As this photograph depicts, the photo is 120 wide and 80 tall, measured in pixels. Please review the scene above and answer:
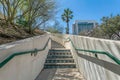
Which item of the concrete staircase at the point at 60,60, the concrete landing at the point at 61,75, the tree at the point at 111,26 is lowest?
the concrete landing at the point at 61,75

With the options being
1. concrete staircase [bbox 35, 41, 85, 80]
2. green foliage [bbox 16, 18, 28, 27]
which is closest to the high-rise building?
green foliage [bbox 16, 18, 28, 27]

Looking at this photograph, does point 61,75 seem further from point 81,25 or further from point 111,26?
point 81,25

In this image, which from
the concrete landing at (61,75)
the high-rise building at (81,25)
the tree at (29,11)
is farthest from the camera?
the high-rise building at (81,25)

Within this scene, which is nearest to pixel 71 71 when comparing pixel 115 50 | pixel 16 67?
pixel 16 67

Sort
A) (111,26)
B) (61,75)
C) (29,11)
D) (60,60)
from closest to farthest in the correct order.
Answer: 1. (61,75)
2. (60,60)
3. (29,11)
4. (111,26)

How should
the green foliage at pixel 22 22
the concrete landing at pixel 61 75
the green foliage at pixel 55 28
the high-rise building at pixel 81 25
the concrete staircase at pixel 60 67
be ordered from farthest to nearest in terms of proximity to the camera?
the high-rise building at pixel 81 25 → the green foliage at pixel 55 28 → the green foliage at pixel 22 22 → the concrete staircase at pixel 60 67 → the concrete landing at pixel 61 75

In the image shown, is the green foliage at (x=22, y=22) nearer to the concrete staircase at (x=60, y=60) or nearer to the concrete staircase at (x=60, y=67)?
the concrete staircase at (x=60, y=67)

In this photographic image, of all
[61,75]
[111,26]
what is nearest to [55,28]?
[111,26]

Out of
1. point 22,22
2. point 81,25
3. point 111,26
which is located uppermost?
point 81,25

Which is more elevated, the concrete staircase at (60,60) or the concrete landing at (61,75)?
the concrete staircase at (60,60)

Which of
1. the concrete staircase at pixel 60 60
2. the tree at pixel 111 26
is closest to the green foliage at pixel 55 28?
the tree at pixel 111 26

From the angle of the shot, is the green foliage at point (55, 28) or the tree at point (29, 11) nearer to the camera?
the tree at point (29, 11)

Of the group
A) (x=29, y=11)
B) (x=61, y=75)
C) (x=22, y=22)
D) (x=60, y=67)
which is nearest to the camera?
(x=61, y=75)

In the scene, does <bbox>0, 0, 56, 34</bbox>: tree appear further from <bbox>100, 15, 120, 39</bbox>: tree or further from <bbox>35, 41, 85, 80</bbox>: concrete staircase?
<bbox>100, 15, 120, 39</bbox>: tree
